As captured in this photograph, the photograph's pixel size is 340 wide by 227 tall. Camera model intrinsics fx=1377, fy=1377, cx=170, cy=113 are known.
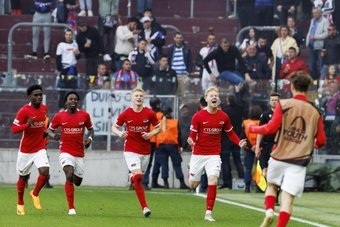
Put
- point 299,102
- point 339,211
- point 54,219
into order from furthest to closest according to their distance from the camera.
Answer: point 339,211, point 54,219, point 299,102

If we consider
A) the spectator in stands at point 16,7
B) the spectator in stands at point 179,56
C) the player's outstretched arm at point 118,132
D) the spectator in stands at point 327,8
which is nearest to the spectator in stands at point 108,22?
the spectator in stands at point 179,56

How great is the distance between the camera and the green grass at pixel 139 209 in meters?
20.2

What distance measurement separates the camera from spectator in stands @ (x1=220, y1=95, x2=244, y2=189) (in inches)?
1259

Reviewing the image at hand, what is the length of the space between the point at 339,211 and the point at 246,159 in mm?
7355

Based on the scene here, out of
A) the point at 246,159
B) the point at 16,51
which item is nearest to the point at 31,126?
the point at 246,159

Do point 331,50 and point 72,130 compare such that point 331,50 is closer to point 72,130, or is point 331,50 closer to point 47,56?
point 47,56

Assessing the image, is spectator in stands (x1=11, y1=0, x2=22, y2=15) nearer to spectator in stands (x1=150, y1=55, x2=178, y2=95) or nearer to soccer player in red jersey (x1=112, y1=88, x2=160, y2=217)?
spectator in stands (x1=150, y1=55, x2=178, y2=95)

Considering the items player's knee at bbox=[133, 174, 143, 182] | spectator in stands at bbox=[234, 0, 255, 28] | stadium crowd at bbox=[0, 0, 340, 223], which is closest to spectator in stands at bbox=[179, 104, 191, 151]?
stadium crowd at bbox=[0, 0, 340, 223]

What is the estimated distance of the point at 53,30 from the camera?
37.3 m

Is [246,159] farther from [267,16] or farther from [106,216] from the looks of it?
[106,216]

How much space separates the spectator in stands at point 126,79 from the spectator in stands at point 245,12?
510cm

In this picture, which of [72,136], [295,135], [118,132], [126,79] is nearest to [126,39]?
[126,79]

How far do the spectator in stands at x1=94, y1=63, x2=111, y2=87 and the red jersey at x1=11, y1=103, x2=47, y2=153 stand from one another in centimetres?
1049

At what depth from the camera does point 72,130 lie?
22422 mm
